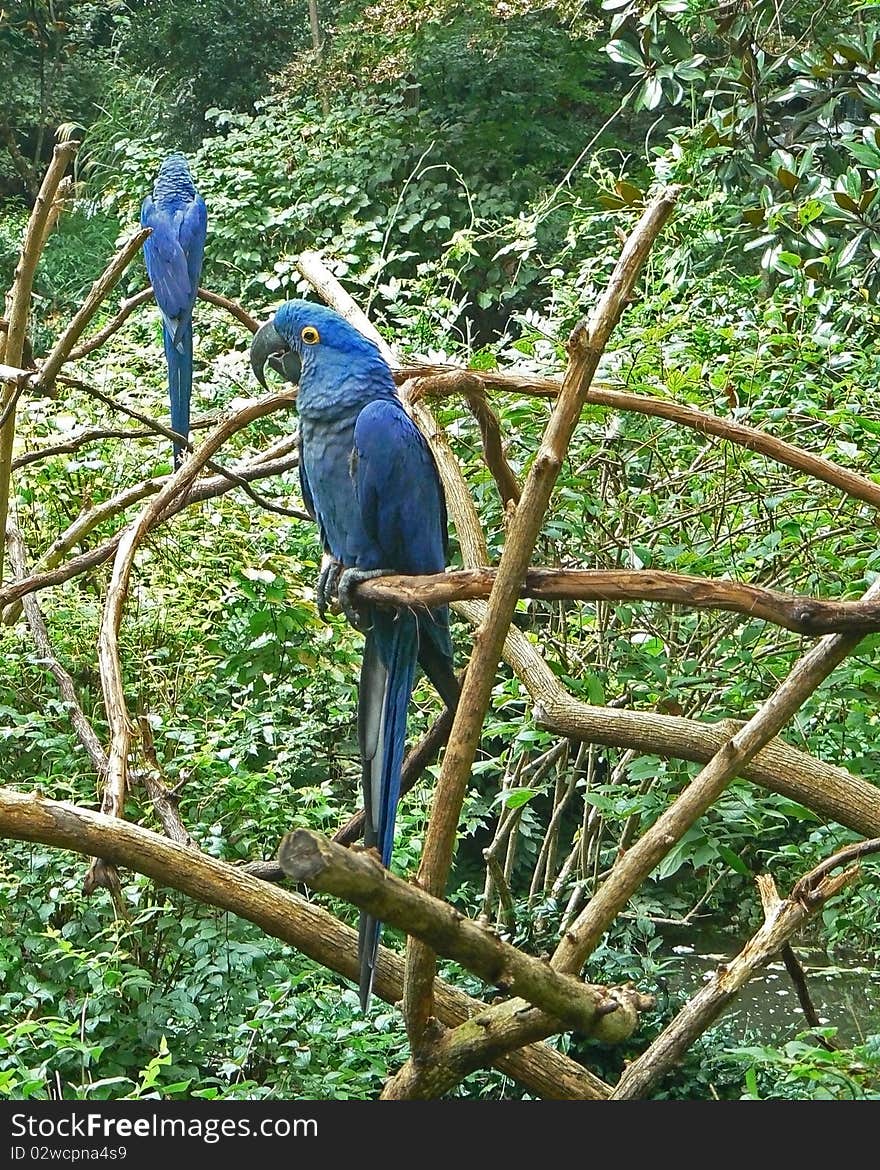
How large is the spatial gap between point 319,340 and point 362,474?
0.18 m

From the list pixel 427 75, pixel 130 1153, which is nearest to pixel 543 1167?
pixel 130 1153

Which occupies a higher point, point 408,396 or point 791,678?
point 408,396

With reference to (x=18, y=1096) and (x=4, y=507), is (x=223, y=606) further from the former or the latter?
(x=18, y=1096)

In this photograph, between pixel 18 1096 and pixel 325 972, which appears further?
pixel 325 972

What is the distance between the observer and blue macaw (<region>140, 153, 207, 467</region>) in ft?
6.61

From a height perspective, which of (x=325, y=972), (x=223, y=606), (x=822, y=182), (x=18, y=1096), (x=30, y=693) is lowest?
(x=18, y=1096)

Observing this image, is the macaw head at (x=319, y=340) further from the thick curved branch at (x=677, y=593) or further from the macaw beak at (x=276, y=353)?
the thick curved branch at (x=677, y=593)

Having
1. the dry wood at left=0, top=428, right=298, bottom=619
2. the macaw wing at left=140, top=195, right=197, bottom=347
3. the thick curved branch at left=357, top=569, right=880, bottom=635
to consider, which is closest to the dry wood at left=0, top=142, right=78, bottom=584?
the dry wood at left=0, top=428, right=298, bottom=619

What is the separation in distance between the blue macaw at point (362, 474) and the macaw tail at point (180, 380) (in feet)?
1.66

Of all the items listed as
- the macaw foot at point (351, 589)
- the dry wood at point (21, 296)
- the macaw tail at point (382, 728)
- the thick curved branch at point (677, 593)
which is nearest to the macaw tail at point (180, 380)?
the dry wood at point (21, 296)

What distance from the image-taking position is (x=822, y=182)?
2018 millimetres

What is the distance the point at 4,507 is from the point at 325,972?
1.06m

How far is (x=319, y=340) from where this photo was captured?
144 centimetres

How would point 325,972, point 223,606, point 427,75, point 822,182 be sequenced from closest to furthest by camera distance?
point 822,182 < point 325,972 < point 223,606 < point 427,75
